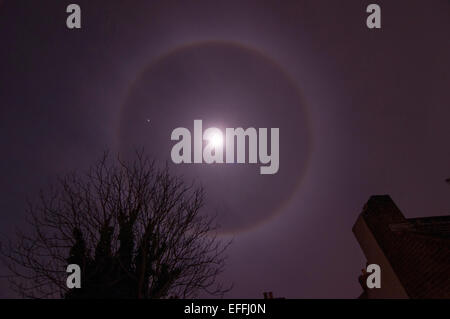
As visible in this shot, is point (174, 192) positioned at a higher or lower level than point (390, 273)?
higher

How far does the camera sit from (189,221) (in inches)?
365

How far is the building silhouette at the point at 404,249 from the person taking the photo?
9.34m

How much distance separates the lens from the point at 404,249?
1117cm

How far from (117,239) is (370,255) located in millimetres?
11037

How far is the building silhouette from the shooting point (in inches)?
368

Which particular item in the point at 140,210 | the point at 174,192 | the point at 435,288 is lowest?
the point at 435,288

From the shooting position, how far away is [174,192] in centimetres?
945
